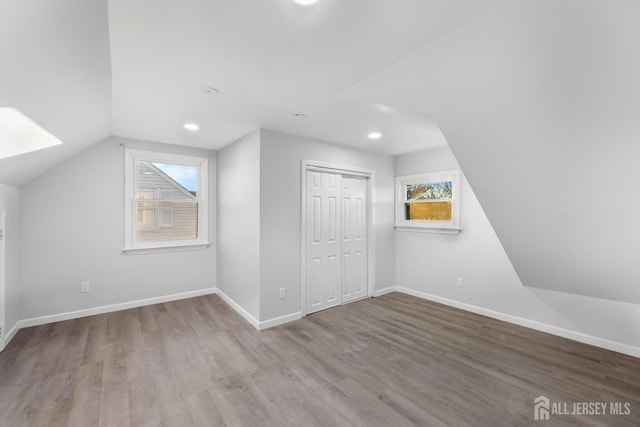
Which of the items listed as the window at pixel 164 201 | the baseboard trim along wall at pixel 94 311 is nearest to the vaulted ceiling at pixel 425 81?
the window at pixel 164 201

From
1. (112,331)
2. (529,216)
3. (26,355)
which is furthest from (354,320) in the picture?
(26,355)

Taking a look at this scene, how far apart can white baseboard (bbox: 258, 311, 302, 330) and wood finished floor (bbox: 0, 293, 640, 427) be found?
9cm

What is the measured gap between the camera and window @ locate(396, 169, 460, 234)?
3.92m

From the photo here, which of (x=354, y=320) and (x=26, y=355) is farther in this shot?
(x=354, y=320)

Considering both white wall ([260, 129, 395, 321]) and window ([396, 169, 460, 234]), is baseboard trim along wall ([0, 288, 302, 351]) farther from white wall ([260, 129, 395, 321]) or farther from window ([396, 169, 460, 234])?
window ([396, 169, 460, 234])

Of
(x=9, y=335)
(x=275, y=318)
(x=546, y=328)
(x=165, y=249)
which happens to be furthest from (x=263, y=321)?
(x=546, y=328)

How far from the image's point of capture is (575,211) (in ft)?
6.88

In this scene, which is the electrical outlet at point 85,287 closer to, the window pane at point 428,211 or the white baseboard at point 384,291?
the white baseboard at point 384,291

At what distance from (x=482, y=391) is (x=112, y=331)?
373 centimetres

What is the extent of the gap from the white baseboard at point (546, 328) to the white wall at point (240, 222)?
274cm

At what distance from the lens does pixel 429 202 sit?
169 inches

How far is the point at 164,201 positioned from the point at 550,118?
14.6ft

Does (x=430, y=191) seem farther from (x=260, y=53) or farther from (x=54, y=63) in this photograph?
(x=54, y=63)

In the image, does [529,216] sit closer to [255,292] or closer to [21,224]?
[255,292]
